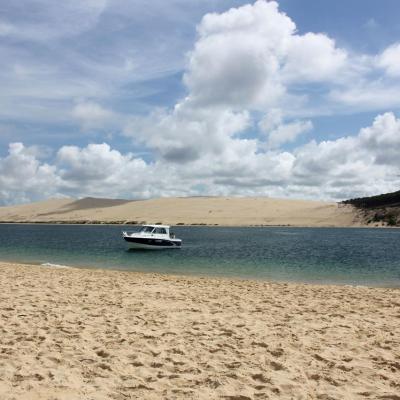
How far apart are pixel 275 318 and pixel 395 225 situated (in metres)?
98.9

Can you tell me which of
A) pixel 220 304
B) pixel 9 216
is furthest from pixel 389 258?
pixel 9 216

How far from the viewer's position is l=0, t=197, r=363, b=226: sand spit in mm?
121031

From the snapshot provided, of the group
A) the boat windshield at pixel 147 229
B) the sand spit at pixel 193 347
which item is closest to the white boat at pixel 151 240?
the boat windshield at pixel 147 229

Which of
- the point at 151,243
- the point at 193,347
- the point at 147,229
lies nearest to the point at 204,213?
the point at 147,229

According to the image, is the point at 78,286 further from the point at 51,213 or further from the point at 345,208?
the point at 51,213

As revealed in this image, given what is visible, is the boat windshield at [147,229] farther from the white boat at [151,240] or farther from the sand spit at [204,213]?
the sand spit at [204,213]

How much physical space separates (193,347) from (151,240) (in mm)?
36997

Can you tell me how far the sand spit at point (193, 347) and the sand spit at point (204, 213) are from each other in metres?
103

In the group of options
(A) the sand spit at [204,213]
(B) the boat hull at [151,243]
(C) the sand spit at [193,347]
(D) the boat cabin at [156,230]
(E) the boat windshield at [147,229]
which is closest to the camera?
(C) the sand spit at [193,347]

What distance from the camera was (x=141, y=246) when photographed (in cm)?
4538

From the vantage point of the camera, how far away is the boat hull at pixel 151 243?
147ft

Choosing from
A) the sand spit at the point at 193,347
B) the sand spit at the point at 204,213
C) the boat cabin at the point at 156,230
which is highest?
the sand spit at the point at 204,213

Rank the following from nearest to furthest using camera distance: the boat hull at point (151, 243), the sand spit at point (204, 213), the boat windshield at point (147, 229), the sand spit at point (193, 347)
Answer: the sand spit at point (193, 347) < the boat hull at point (151, 243) < the boat windshield at point (147, 229) < the sand spit at point (204, 213)

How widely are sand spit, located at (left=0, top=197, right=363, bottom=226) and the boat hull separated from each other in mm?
73655
